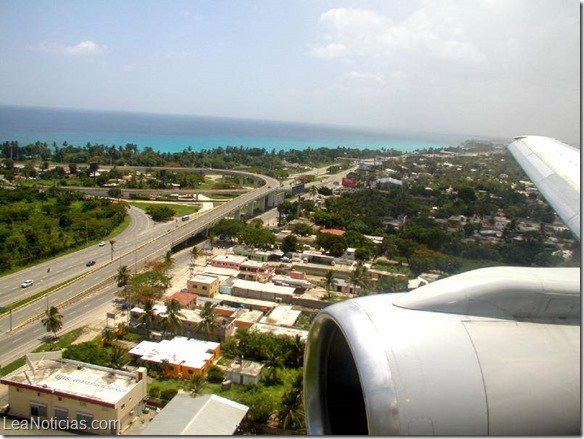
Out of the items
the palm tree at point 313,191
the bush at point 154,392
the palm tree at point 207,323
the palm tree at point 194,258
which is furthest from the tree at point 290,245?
the palm tree at point 313,191

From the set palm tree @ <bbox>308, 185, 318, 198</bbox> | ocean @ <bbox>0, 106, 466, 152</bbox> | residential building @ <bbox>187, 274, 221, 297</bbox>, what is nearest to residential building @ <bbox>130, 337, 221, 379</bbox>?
residential building @ <bbox>187, 274, 221, 297</bbox>

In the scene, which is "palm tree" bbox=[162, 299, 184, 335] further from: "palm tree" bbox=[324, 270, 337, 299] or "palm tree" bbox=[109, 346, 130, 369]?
"palm tree" bbox=[324, 270, 337, 299]

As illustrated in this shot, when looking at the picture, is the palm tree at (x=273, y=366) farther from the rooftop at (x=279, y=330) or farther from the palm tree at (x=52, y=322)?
the palm tree at (x=52, y=322)

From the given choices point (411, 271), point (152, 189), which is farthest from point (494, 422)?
point (152, 189)

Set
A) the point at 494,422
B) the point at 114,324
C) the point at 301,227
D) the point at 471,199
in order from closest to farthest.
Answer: the point at 494,422, the point at 114,324, the point at 301,227, the point at 471,199

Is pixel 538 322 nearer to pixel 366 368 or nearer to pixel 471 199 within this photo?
pixel 366 368

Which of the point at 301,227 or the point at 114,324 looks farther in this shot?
the point at 301,227
